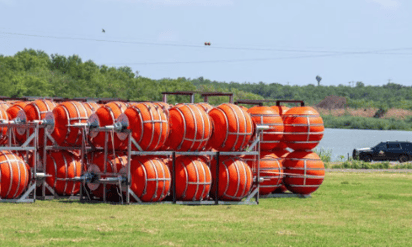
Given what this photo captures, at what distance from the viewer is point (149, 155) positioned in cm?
2370

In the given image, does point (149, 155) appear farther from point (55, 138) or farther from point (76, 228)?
point (76, 228)

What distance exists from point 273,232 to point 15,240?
6.03m

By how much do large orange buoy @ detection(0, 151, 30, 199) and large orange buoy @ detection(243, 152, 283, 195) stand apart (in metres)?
7.57

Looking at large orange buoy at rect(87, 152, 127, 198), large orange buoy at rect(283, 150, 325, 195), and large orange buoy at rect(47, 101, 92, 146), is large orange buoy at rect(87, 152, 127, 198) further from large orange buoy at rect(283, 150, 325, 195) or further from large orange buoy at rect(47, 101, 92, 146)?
large orange buoy at rect(283, 150, 325, 195)

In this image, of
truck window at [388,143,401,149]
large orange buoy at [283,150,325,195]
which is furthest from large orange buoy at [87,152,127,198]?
truck window at [388,143,401,149]

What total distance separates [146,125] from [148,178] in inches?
62.2

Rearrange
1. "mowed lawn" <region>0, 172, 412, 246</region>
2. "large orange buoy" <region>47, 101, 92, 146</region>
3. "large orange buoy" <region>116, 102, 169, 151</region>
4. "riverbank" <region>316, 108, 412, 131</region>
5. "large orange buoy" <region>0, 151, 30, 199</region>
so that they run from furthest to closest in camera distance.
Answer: "riverbank" <region>316, 108, 412, 131</region> < "large orange buoy" <region>47, 101, 92, 146</region> < "large orange buoy" <region>116, 102, 169, 151</region> < "large orange buoy" <region>0, 151, 30, 199</region> < "mowed lawn" <region>0, 172, 412, 246</region>

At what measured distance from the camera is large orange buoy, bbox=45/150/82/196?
2528cm

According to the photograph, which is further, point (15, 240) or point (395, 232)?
point (395, 232)

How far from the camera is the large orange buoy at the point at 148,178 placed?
23.2 metres

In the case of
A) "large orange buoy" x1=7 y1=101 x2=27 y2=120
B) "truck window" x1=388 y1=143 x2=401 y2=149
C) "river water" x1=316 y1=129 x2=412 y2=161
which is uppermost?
"large orange buoy" x1=7 y1=101 x2=27 y2=120

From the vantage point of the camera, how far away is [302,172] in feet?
90.2

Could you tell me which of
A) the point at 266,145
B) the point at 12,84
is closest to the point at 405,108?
the point at 12,84

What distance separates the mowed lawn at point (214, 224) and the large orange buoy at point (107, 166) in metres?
1.11
